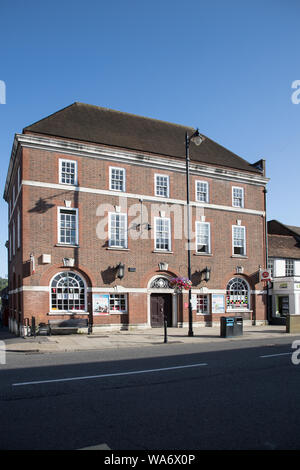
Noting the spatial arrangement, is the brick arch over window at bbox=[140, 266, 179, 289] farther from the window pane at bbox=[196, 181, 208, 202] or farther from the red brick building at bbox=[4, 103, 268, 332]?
the window pane at bbox=[196, 181, 208, 202]

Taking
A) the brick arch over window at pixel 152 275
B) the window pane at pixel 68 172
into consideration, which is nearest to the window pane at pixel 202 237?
the brick arch over window at pixel 152 275

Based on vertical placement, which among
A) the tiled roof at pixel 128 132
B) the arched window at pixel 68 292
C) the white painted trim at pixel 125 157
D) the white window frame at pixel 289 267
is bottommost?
the arched window at pixel 68 292

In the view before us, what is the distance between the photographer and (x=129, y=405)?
21.8 feet

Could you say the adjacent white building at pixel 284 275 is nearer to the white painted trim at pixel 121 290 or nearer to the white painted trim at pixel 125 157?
the white painted trim at pixel 121 290

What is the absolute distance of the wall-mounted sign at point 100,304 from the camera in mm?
22922

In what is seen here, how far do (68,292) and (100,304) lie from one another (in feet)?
6.48

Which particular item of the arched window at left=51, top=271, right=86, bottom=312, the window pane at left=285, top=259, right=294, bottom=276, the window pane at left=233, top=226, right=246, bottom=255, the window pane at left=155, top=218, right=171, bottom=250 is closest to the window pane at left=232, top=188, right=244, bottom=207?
the window pane at left=233, top=226, right=246, bottom=255

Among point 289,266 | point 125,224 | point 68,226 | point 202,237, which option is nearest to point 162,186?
point 125,224

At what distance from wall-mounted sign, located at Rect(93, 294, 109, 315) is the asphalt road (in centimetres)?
1122

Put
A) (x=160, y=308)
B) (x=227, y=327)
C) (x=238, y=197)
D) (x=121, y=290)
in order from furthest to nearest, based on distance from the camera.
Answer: (x=238, y=197), (x=160, y=308), (x=121, y=290), (x=227, y=327)

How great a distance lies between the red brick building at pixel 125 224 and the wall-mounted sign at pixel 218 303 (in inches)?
2.7

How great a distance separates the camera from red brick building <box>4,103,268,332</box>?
22078 mm

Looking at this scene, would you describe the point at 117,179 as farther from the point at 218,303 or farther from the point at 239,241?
the point at 218,303

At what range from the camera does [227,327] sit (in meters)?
20.3
